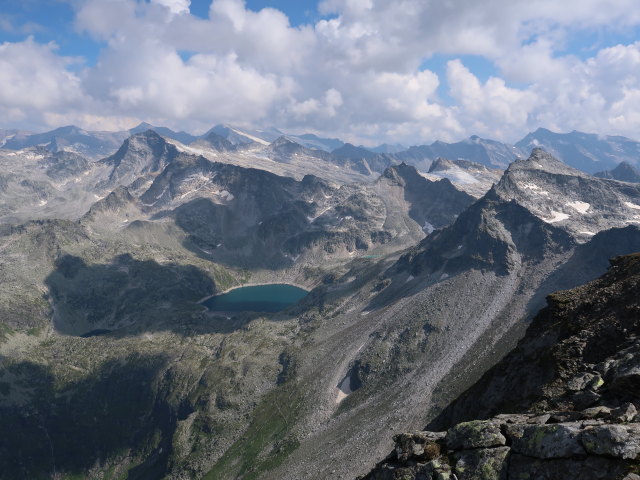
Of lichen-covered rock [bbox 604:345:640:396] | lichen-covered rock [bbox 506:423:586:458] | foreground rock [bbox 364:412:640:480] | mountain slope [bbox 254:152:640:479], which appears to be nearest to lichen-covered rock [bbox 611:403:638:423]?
foreground rock [bbox 364:412:640:480]

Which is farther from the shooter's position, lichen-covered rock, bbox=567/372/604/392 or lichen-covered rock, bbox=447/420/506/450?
lichen-covered rock, bbox=567/372/604/392

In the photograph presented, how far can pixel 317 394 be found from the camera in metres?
163

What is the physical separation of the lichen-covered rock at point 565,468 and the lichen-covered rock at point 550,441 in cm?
34

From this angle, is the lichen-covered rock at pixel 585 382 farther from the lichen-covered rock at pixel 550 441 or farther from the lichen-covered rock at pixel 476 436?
the lichen-covered rock at pixel 550 441

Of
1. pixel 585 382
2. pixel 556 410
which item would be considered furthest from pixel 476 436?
pixel 585 382

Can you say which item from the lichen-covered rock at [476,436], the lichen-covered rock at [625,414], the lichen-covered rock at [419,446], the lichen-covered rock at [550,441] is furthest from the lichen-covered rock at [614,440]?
the lichen-covered rock at [419,446]

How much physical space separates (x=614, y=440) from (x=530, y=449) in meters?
4.49

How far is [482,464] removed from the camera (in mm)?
25688

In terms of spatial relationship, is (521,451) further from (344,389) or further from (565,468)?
(344,389)

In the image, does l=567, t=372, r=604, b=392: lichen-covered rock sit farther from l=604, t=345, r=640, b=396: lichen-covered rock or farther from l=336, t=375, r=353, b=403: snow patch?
l=336, t=375, r=353, b=403: snow patch

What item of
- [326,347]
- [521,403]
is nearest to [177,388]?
[326,347]

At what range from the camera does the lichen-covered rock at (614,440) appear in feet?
66.7

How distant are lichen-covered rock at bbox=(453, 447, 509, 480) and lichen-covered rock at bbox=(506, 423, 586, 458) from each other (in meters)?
1.06

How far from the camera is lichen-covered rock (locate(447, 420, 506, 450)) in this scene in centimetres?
2661
